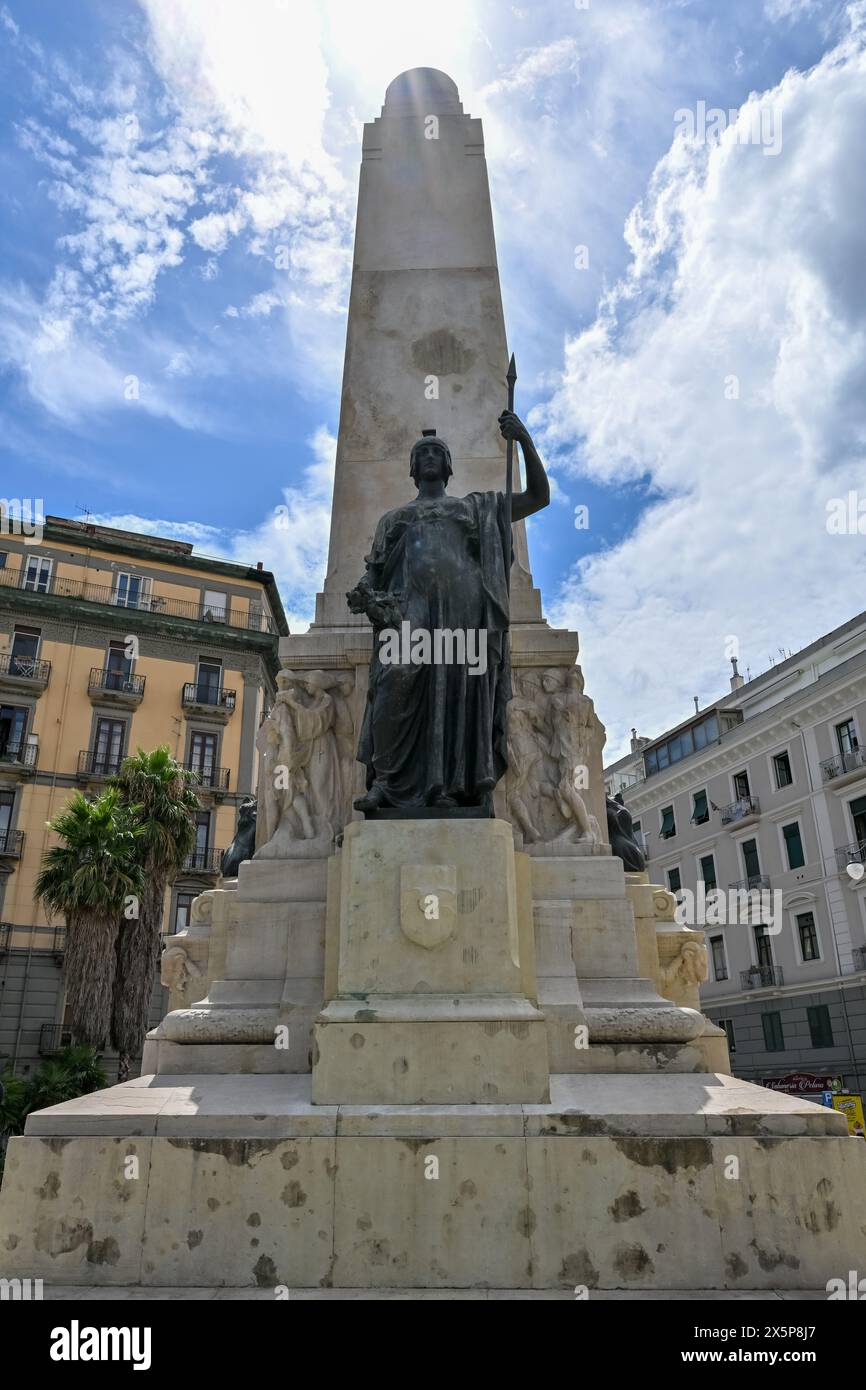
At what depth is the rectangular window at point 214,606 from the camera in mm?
43406

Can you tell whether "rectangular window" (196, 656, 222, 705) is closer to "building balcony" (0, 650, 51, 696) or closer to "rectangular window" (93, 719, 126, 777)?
"rectangular window" (93, 719, 126, 777)

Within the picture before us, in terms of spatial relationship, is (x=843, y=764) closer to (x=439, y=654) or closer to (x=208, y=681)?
(x=208, y=681)

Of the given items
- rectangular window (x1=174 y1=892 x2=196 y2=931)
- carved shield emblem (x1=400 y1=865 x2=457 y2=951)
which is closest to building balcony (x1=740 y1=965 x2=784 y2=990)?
rectangular window (x1=174 y1=892 x2=196 y2=931)

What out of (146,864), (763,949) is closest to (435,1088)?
(146,864)

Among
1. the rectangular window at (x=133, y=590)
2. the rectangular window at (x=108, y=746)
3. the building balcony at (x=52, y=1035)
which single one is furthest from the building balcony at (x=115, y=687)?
the building balcony at (x=52, y=1035)

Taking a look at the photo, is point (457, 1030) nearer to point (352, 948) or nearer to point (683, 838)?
point (352, 948)

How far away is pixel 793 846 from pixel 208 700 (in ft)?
81.8

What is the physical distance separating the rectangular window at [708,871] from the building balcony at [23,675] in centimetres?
2896

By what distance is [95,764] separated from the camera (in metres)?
37.6

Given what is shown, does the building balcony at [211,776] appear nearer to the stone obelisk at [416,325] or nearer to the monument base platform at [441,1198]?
the stone obelisk at [416,325]

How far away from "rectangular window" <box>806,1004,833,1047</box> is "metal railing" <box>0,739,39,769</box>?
1198 inches

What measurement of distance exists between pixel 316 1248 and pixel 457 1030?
1062mm

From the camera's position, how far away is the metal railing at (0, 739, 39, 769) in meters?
36.1

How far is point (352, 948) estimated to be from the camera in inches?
180
